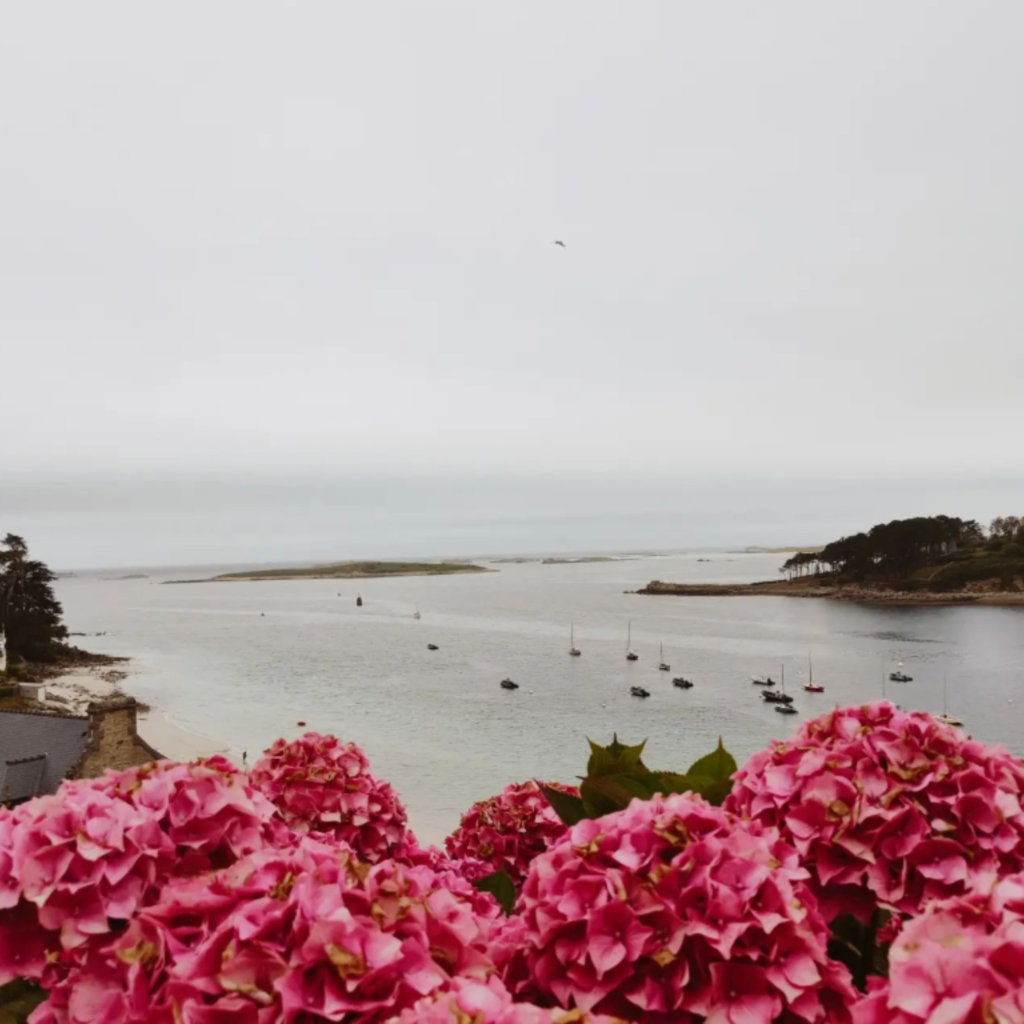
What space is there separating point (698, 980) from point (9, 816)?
209 centimetres

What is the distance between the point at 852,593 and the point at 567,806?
532 ft

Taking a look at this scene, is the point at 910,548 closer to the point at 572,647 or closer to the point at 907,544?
the point at 907,544

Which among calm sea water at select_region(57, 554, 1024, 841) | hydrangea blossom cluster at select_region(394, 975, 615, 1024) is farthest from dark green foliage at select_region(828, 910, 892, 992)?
calm sea water at select_region(57, 554, 1024, 841)

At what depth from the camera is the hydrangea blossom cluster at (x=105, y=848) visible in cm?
209

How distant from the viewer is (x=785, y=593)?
164 metres

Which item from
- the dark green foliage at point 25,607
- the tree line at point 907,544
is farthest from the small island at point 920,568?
the dark green foliage at point 25,607

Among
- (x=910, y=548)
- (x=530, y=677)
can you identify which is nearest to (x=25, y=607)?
(x=530, y=677)

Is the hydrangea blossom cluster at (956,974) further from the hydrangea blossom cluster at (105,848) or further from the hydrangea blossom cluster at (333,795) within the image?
the hydrangea blossom cluster at (333,795)

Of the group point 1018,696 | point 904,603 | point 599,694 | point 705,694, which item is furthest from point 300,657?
point 904,603

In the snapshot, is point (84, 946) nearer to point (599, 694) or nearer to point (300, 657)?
point (599, 694)

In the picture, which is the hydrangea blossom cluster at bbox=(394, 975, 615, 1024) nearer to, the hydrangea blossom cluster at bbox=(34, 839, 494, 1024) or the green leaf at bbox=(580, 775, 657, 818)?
the hydrangea blossom cluster at bbox=(34, 839, 494, 1024)

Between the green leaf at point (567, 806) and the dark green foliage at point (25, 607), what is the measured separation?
85288mm

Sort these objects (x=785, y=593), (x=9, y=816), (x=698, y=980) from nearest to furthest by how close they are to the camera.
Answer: (x=698, y=980) < (x=9, y=816) < (x=785, y=593)

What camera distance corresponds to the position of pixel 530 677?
218 ft
